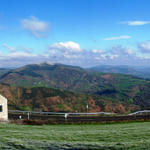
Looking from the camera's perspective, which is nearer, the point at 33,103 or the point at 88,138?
the point at 88,138

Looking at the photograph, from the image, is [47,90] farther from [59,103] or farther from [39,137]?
[39,137]

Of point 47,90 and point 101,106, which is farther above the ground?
point 47,90

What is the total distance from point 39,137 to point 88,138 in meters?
3.39

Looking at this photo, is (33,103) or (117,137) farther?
(33,103)

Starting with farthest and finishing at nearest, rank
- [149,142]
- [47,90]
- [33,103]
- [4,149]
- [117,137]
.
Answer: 1. [47,90]
2. [33,103]
3. [117,137]
4. [149,142]
5. [4,149]

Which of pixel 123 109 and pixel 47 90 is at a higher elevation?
pixel 47 90

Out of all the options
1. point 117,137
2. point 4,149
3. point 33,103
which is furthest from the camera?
point 33,103

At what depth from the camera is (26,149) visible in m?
12.0

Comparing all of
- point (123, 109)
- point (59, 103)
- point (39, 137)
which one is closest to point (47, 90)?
point (59, 103)

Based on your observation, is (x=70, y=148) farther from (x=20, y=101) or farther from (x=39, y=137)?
(x=20, y=101)

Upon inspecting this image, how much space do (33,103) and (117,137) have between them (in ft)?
377

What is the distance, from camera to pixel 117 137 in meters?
14.6

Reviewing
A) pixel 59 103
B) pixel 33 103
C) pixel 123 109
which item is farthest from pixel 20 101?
pixel 123 109

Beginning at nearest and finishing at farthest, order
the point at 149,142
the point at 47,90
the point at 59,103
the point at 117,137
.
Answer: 1. the point at 149,142
2. the point at 117,137
3. the point at 59,103
4. the point at 47,90
